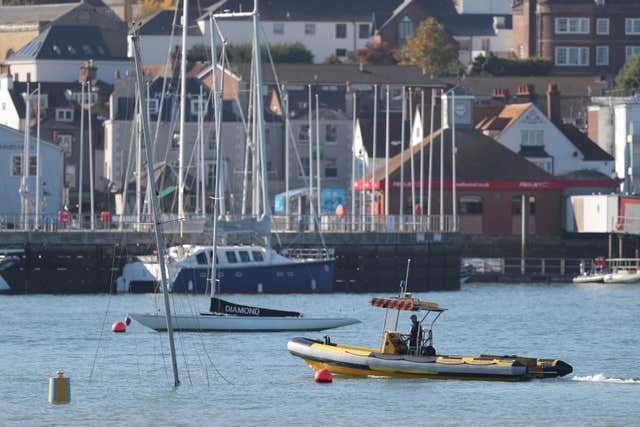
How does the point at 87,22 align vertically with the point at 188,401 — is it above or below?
above

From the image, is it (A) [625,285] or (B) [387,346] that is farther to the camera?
(A) [625,285]

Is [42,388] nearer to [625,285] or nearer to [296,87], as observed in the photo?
[625,285]

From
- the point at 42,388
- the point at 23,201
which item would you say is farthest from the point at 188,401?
the point at 23,201

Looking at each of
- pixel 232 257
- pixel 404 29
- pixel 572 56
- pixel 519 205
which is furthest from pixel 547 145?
pixel 404 29

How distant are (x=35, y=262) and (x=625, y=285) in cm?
3327

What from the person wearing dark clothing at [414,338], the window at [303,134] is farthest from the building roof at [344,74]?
the person wearing dark clothing at [414,338]

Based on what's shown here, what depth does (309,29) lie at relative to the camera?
18400 centimetres

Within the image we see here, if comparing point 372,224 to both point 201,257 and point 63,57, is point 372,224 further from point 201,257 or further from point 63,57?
point 63,57

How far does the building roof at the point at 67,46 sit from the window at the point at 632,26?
43939 millimetres

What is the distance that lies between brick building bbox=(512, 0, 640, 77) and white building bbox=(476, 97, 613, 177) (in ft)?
138

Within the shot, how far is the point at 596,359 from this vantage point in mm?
61469

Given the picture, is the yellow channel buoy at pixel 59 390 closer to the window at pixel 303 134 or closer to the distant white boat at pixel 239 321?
the distant white boat at pixel 239 321

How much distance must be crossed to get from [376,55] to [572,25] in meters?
19.4

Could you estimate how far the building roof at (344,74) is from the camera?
151 meters
